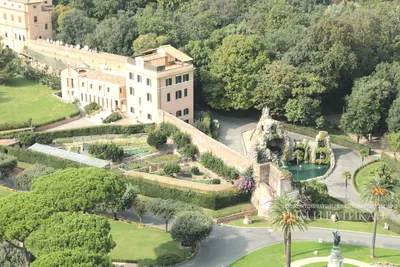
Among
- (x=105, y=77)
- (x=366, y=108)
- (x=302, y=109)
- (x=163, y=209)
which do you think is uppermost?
(x=105, y=77)

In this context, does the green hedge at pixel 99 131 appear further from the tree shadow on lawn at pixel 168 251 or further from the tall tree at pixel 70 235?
the tall tree at pixel 70 235

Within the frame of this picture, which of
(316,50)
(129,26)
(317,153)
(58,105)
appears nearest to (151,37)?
(129,26)

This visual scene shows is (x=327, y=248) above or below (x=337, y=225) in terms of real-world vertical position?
above

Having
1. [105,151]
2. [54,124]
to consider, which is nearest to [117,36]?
[54,124]

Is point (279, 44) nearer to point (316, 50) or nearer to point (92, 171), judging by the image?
point (316, 50)

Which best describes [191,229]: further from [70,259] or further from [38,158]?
[38,158]

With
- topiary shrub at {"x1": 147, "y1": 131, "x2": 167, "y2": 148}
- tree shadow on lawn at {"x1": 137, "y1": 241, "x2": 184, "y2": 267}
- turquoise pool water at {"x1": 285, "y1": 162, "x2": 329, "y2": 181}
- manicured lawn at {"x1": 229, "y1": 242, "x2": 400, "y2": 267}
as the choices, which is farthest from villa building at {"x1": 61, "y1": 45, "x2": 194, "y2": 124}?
manicured lawn at {"x1": 229, "y1": 242, "x2": 400, "y2": 267}

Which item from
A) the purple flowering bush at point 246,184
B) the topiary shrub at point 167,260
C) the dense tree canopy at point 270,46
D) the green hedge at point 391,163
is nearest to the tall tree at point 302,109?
the dense tree canopy at point 270,46

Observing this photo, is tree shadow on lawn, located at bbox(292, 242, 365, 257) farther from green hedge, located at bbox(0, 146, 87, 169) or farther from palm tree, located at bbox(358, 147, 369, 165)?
green hedge, located at bbox(0, 146, 87, 169)
